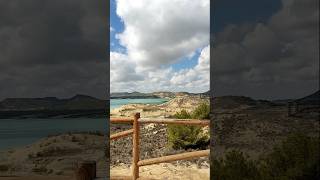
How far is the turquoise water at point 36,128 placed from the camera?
11.6 feet

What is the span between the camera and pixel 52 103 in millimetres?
3494

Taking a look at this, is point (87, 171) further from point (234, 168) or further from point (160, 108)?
point (160, 108)

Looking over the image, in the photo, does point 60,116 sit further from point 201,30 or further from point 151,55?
point 151,55

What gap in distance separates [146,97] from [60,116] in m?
5.25

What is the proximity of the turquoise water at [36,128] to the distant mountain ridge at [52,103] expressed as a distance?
0.13 metres

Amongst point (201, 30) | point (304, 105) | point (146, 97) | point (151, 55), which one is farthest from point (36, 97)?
point (151, 55)

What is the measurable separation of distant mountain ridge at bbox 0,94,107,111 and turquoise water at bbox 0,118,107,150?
0.13m

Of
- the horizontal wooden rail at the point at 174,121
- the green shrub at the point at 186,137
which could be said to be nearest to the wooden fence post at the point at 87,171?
the horizontal wooden rail at the point at 174,121

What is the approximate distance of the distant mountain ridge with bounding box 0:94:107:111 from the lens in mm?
3330

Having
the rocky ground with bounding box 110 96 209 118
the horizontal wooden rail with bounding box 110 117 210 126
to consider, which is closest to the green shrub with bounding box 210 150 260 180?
the horizontal wooden rail with bounding box 110 117 210 126

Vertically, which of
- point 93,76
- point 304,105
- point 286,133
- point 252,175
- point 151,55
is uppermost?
point 151,55

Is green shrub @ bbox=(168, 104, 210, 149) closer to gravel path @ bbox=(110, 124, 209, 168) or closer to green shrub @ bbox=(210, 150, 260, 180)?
gravel path @ bbox=(110, 124, 209, 168)

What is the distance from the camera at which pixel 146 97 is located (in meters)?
8.98

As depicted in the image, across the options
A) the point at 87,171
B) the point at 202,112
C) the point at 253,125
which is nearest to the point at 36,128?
the point at 87,171
